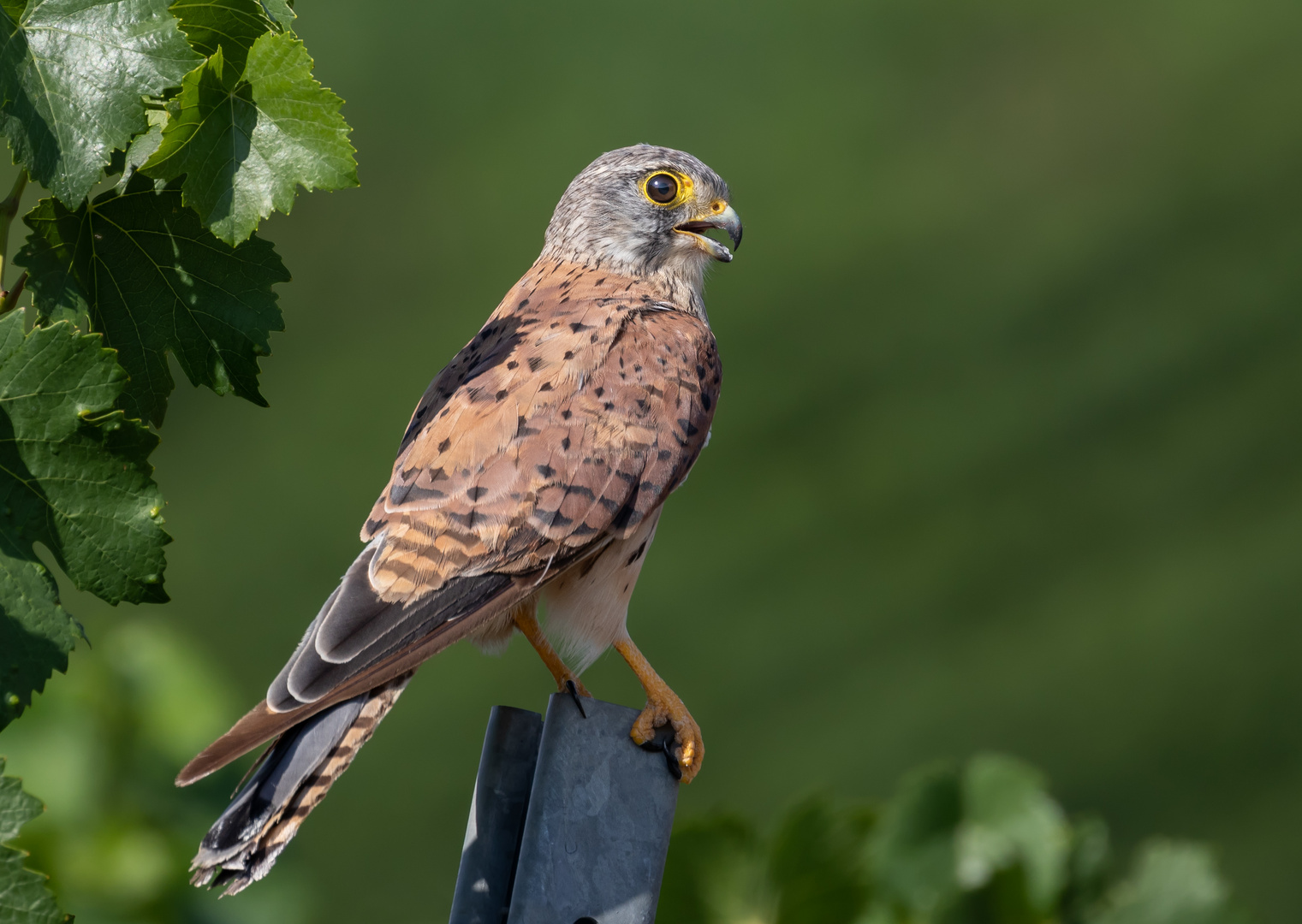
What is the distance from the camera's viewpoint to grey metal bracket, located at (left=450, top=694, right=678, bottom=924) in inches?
37.9

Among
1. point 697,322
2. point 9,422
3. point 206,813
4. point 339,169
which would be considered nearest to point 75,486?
point 9,422

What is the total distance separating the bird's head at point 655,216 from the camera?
5.76ft

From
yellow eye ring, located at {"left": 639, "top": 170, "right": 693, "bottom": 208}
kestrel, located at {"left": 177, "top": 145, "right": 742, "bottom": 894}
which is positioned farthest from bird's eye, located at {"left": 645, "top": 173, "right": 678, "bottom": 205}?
kestrel, located at {"left": 177, "top": 145, "right": 742, "bottom": 894}

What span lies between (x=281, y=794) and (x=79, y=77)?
0.52m

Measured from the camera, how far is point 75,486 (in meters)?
0.73

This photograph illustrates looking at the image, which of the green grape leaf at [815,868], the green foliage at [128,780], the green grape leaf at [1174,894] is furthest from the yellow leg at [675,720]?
the green foliage at [128,780]

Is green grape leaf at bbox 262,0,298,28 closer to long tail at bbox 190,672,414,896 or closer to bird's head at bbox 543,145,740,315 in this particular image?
long tail at bbox 190,672,414,896

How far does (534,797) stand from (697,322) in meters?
0.74

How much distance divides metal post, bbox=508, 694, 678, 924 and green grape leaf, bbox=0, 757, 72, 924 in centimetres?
38

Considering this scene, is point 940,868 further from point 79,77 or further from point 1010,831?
point 79,77

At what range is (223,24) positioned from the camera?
0.80m

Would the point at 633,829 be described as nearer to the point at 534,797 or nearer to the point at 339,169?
the point at 534,797

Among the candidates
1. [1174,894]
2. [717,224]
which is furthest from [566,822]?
[1174,894]

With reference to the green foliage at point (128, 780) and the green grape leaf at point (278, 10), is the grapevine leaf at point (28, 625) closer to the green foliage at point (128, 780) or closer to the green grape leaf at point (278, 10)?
the green grape leaf at point (278, 10)
